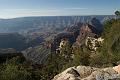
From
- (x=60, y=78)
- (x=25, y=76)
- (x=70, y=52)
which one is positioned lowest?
(x=70, y=52)

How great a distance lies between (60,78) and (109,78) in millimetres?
8538

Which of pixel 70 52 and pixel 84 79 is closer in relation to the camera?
pixel 84 79

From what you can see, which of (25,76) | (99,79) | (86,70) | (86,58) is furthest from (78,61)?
(99,79)

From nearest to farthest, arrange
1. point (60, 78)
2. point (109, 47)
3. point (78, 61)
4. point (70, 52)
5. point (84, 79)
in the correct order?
point (84, 79) < point (60, 78) < point (78, 61) < point (109, 47) < point (70, 52)

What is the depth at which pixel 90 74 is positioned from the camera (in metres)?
35.6

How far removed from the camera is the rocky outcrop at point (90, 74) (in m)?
31.5

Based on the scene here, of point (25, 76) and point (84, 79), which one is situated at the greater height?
point (84, 79)

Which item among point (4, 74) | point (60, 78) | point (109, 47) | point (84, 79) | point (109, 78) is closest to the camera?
point (109, 78)

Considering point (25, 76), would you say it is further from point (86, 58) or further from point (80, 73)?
point (86, 58)

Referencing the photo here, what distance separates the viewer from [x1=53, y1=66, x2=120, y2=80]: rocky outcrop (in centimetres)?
3152

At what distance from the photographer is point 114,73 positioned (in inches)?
1320

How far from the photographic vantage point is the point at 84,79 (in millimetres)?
32156

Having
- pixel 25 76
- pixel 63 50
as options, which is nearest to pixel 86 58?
pixel 25 76

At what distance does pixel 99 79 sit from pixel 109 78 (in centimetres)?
126
